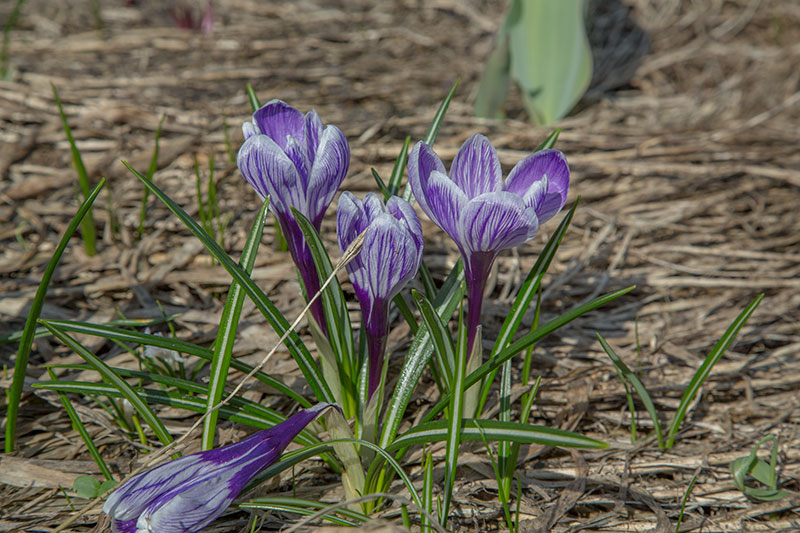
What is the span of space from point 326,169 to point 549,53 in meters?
2.04

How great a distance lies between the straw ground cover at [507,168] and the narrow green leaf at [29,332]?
86 mm

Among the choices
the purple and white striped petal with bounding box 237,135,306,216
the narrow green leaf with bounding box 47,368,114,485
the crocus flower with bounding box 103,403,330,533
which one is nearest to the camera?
the crocus flower with bounding box 103,403,330,533

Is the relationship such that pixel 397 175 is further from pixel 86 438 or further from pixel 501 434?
pixel 86 438

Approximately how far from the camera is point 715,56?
3707 mm

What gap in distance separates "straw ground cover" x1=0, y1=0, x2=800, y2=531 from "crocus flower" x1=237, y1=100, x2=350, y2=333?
0.58 metres

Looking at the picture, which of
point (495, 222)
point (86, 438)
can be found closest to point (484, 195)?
point (495, 222)

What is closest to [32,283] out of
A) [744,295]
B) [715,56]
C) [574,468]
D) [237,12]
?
[574,468]

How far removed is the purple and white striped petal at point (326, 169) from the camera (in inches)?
46.1

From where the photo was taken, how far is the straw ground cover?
1.54 m

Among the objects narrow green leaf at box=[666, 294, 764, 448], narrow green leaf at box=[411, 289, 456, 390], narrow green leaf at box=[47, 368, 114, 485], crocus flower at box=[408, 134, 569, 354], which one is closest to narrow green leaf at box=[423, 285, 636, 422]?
narrow green leaf at box=[411, 289, 456, 390]

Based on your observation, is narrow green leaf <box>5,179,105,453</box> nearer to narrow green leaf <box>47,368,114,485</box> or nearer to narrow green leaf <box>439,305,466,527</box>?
narrow green leaf <box>47,368,114,485</box>

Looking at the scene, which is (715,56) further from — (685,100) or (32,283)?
(32,283)

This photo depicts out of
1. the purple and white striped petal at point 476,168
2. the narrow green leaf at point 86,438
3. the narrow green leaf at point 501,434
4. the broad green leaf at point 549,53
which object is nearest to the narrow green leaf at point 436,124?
the purple and white striped petal at point 476,168

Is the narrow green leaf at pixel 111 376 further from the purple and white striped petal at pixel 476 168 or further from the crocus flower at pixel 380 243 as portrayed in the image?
the purple and white striped petal at pixel 476 168
